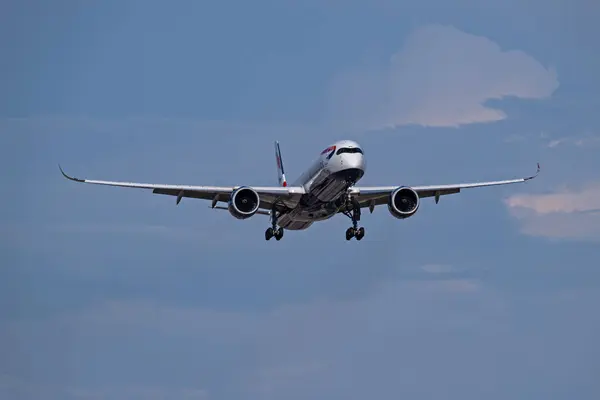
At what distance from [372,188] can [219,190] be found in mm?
10397

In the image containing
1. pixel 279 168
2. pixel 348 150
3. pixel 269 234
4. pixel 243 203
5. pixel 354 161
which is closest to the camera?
pixel 354 161

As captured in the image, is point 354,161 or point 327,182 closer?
point 354,161

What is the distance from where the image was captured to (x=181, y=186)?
3238 inches

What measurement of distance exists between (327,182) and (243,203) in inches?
228

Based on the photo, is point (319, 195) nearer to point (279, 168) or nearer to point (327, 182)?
point (327, 182)

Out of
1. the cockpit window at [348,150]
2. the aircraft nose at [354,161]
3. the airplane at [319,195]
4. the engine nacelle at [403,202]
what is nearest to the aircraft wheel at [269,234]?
the airplane at [319,195]

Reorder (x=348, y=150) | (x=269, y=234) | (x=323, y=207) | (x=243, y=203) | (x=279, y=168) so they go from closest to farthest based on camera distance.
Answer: (x=348, y=150) < (x=243, y=203) < (x=323, y=207) < (x=269, y=234) < (x=279, y=168)

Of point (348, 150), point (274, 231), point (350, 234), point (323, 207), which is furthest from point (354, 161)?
point (274, 231)

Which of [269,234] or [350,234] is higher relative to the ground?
[350,234]

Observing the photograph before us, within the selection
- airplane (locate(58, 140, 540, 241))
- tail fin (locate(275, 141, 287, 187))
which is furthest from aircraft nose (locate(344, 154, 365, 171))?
tail fin (locate(275, 141, 287, 187))

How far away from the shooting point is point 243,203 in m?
81.6

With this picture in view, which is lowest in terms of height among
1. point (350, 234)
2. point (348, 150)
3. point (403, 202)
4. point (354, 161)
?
point (350, 234)

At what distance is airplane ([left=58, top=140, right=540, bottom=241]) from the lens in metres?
78.9

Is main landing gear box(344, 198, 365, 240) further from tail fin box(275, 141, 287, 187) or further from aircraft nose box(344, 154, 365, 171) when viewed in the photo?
tail fin box(275, 141, 287, 187)
